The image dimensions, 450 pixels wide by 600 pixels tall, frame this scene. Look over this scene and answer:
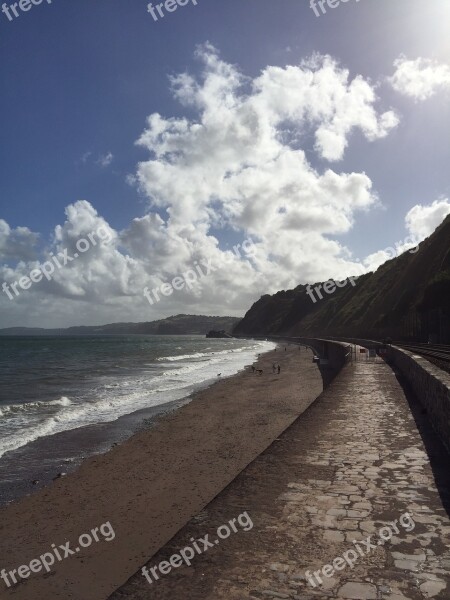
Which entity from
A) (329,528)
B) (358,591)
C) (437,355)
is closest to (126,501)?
(329,528)

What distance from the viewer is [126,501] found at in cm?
873

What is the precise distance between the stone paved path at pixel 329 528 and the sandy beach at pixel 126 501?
2.27 m

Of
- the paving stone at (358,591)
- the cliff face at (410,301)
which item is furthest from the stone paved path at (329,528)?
the cliff face at (410,301)

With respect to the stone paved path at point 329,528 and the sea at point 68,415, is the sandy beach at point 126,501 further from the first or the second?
the stone paved path at point 329,528

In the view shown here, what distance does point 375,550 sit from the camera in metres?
4.14

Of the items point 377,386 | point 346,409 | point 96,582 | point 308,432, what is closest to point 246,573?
point 96,582

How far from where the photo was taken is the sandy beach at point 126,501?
243 inches

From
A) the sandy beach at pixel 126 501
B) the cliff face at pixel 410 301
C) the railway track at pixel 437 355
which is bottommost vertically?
the sandy beach at pixel 126 501

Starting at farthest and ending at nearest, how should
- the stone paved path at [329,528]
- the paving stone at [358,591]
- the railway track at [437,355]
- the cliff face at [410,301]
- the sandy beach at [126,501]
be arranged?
1. the cliff face at [410,301]
2. the railway track at [437,355]
3. the sandy beach at [126,501]
4. the stone paved path at [329,528]
5. the paving stone at [358,591]

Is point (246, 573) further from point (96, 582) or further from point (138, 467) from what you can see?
point (138, 467)

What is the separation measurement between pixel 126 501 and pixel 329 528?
18.0 ft

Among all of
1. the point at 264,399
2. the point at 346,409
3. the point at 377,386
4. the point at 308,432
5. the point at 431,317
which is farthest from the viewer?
the point at 431,317

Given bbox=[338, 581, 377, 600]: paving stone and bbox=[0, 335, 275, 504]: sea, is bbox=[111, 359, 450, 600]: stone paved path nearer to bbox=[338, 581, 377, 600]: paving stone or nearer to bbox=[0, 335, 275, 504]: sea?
bbox=[338, 581, 377, 600]: paving stone

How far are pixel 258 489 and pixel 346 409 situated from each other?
581 cm
